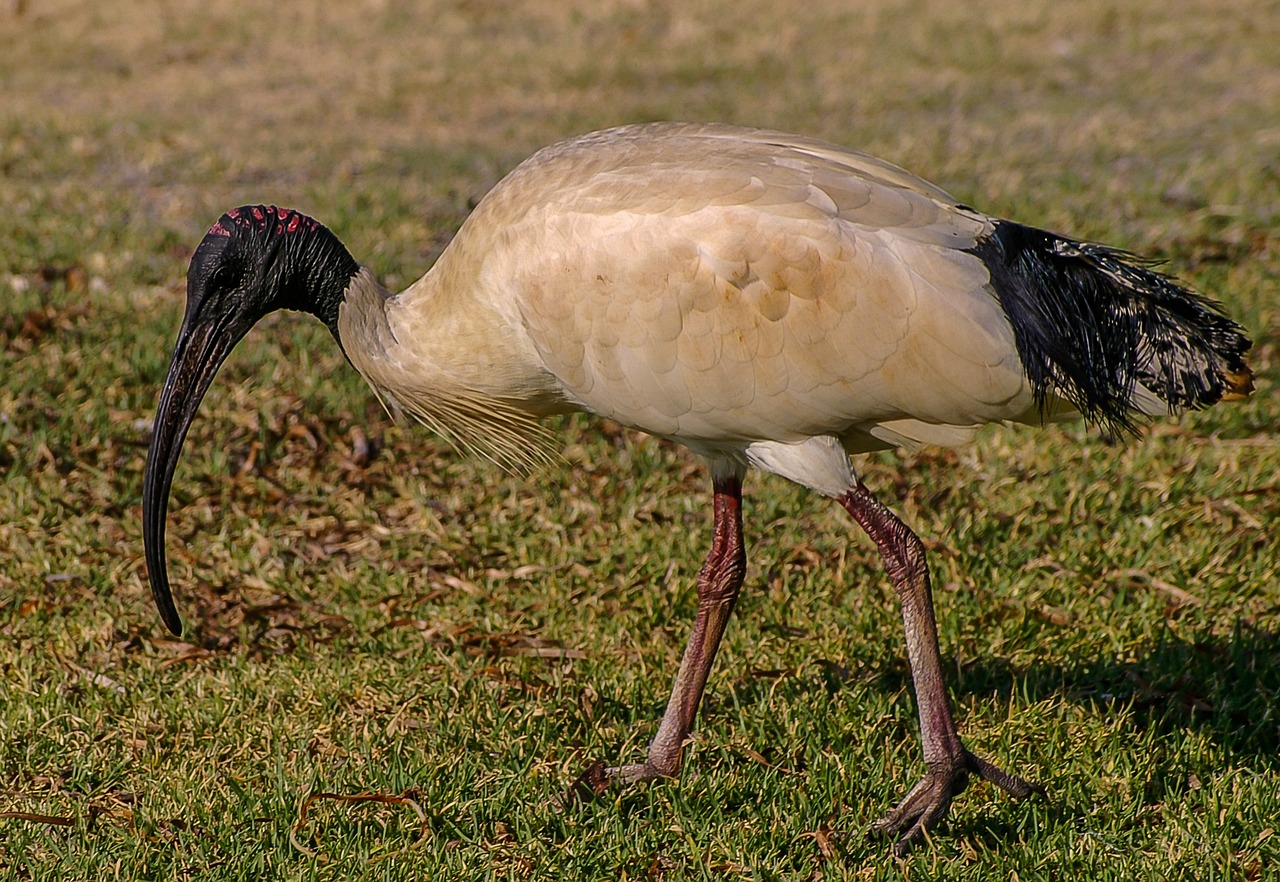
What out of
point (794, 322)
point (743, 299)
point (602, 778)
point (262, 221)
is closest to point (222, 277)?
point (262, 221)

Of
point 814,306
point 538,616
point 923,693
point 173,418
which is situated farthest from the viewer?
point 538,616

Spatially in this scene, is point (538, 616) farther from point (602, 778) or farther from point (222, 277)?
point (222, 277)

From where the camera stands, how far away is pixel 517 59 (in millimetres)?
11383

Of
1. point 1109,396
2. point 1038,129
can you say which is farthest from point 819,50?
point 1109,396

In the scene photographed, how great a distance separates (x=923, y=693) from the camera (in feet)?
11.1

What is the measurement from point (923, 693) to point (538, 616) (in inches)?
50.8

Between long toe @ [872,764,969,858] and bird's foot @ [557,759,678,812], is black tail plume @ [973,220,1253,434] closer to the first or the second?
long toe @ [872,764,969,858]

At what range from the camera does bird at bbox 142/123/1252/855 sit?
127 inches

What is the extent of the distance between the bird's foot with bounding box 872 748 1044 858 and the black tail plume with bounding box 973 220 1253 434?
0.82 metres

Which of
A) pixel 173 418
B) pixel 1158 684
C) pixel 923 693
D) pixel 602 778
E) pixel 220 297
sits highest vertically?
pixel 220 297

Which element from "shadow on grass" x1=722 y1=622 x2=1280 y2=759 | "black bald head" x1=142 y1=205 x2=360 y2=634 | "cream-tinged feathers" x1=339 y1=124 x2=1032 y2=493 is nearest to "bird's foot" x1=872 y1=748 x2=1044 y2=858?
"shadow on grass" x1=722 y1=622 x2=1280 y2=759

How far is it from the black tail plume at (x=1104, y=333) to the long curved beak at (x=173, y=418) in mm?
1819

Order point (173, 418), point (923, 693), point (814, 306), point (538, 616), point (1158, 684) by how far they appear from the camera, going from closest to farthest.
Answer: point (814, 306) → point (923, 693) → point (173, 418) → point (1158, 684) → point (538, 616)

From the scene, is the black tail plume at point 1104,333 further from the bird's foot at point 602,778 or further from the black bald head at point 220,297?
the black bald head at point 220,297
